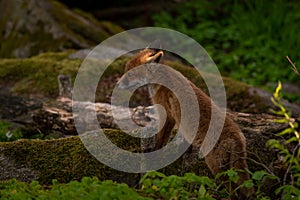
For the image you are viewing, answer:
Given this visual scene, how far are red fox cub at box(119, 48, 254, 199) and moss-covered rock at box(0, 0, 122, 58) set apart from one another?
5.04 metres

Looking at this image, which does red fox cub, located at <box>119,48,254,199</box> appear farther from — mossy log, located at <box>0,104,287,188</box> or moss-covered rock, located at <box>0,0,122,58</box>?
moss-covered rock, located at <box>0,0,122,58</box>

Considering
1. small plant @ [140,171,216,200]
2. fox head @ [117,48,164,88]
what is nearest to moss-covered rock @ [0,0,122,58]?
fox head @ [117,48,164,88]

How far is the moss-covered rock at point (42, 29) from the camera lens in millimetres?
10945

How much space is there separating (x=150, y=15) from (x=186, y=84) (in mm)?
9402

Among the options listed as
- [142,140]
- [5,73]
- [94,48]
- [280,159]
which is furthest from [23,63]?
[280,159]

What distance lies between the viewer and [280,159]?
5.79 metres

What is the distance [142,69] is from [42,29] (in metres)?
5.75

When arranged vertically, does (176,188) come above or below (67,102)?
above

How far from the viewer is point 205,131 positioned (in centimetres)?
516

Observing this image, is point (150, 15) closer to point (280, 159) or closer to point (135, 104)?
point (135, 104)

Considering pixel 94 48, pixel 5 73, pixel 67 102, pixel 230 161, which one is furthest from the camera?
pixel 94 48

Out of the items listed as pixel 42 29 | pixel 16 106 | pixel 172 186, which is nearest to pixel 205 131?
pixel 172 186

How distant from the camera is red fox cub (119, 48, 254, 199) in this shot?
4848mm

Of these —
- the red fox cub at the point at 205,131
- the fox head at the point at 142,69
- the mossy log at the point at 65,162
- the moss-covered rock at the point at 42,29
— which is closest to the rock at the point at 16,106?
the fox head at the point at 142,69
